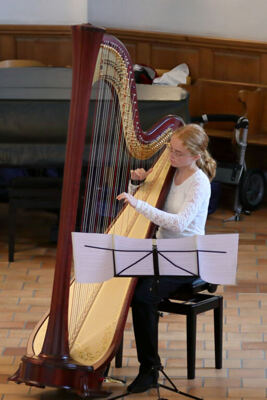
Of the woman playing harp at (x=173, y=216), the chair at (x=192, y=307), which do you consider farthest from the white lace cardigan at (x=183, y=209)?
the chair at (x=192, y=307)

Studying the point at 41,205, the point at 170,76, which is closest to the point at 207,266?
the point at 41,205

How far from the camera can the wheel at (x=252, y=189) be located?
703 centimetres

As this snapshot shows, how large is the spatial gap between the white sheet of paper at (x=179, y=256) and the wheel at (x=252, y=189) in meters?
3.77

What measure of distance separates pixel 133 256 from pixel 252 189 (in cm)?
408

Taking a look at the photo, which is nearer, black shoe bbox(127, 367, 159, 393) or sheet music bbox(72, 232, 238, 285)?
sheet music bbox(72, 232, 238, 285)


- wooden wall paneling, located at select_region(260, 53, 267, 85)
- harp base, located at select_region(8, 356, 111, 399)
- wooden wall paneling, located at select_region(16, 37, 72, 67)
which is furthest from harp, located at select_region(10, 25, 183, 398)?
wooden wall paneling, located at select_region(16, 37, 72, 67)

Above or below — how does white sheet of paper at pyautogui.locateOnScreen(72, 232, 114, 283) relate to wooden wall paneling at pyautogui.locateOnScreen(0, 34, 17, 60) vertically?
below

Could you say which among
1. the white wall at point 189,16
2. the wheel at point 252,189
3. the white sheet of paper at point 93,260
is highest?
the white wall at point 189,16

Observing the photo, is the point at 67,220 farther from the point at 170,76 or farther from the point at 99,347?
the point at 170,76

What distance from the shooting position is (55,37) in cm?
845

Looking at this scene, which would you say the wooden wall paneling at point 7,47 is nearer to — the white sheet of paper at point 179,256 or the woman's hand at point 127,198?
the woman's hand at point 127,198

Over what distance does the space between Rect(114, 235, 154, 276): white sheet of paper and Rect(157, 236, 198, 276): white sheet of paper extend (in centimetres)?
5

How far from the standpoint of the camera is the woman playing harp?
12.1ft

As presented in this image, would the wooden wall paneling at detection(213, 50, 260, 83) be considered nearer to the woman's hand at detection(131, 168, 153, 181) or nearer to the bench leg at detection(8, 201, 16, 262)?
the bench leg at detection(8, 201, 16, 262)
